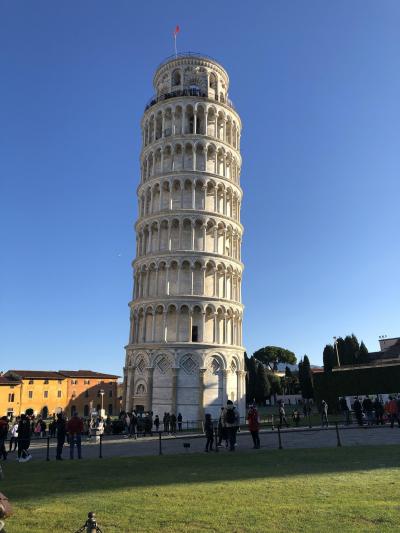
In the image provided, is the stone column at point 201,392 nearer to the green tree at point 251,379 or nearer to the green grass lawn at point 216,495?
the green grass lawn at point 216,495

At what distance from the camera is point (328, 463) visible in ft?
43.6

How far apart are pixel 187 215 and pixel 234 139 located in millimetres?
14112

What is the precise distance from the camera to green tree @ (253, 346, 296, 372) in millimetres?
125113

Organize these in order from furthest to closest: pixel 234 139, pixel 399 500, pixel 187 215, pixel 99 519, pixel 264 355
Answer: pixel 264 355 < pixel 234 139 < pixel 187 215 < pixel 399 500 < pixel 99 519

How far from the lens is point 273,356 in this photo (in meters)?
125

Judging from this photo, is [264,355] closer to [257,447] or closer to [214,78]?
[214,78]

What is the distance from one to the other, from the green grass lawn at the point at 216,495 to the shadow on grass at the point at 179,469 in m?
0.03

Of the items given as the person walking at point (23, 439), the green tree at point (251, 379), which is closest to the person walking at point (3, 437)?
the person walking at point (23, 439)

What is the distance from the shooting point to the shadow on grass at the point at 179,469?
432 inches

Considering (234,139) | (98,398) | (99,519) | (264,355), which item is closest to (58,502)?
(99,519)

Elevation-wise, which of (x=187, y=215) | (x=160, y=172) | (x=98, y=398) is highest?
(x=160, y=172)

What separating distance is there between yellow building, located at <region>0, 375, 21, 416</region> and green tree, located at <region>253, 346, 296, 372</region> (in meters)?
65.5

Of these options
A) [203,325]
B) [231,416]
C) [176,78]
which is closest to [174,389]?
[203,325]

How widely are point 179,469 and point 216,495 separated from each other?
419 cm
